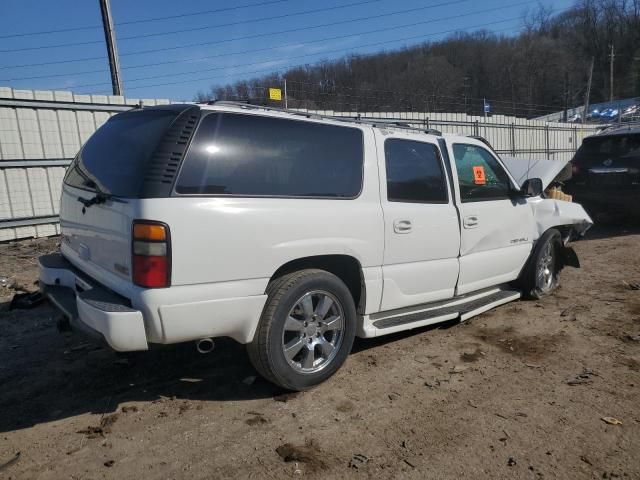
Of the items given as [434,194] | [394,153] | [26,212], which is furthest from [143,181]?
[26,212]

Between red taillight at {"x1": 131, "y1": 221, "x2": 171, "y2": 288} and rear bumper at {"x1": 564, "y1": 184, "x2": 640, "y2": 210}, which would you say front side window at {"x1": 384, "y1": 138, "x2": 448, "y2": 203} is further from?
rear bumper at {"x1": 564, "y1": 184, "x2": 640, "y2": 210}

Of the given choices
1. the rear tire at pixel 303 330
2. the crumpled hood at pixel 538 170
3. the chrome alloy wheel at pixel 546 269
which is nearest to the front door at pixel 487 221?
the chrome alloy wheel at pixel 546 269

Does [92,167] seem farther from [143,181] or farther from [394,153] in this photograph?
[394,153]

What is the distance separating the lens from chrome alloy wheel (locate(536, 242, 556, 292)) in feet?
17.8

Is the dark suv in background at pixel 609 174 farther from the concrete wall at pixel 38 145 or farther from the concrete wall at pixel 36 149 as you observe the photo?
the concrete wall at pixel 36 149

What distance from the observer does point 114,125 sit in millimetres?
3572

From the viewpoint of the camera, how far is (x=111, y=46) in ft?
33.2

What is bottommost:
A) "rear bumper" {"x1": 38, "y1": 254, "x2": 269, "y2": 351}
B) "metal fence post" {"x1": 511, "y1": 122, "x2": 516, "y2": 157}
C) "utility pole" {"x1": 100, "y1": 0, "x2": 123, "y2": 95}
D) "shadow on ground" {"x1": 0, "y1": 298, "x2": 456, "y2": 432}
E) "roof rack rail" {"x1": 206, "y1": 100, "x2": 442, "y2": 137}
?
"shadow on ground" {"x1": 0, "y1": 298, "x2": 456, "y2": 432}

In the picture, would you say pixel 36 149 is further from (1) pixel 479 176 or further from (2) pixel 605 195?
(2) pixel 605 195

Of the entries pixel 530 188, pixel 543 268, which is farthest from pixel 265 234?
pixel 543 268

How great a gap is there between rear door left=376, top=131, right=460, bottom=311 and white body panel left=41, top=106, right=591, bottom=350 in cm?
1

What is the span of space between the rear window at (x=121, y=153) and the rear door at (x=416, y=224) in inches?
64.7

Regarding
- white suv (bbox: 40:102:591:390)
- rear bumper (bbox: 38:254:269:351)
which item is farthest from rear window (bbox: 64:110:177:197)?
rear bumper (bbox: 38:254:269:351)

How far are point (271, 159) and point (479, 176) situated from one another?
2.38 meters
